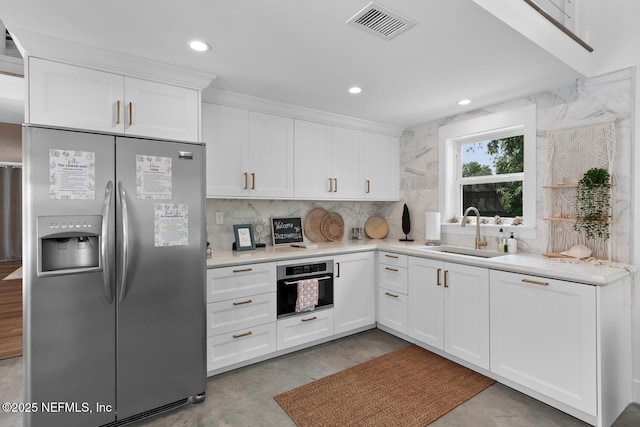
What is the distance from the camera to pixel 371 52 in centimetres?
203

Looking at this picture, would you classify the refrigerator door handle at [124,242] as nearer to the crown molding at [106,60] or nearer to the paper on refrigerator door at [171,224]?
the paper on refrigerator door at [171,224]

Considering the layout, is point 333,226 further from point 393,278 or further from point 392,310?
point 392,310

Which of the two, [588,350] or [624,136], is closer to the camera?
[588,350]

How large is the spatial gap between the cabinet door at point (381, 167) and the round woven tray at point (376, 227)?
363 millimetres

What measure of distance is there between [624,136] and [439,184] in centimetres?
154

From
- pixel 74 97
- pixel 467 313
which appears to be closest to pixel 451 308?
pixel 467 313

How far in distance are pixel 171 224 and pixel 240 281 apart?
2.43ft

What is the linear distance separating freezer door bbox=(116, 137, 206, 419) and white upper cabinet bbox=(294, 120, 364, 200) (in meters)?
1.27

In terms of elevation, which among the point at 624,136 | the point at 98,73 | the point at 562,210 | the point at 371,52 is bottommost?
the point at 562,210

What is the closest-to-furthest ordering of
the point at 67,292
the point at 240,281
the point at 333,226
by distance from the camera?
1. the point at 67,292
2. the point at 240,281
3. the point at 333,226

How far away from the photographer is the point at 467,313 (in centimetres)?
254

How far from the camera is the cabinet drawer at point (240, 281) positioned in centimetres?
241

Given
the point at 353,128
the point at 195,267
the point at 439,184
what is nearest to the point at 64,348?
the point at 195,267

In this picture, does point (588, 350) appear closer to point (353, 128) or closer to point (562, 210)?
point (562, 210)
